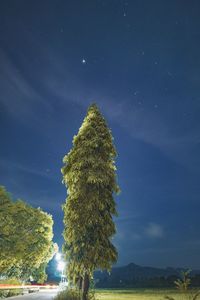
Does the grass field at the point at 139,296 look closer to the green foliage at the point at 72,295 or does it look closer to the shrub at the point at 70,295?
the green foliage at the point at 72,295

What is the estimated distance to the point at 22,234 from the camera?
43.0 m

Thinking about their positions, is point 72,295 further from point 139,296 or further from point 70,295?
point 139,296

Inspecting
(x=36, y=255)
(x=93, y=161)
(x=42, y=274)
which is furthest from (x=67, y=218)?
(x=42, y=274)

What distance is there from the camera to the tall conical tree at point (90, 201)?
25078 mm

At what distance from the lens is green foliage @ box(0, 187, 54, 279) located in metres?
40.9

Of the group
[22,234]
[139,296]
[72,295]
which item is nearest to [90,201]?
[72,295]

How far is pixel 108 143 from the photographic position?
28.1m

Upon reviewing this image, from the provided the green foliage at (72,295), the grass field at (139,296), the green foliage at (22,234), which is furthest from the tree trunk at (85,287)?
the green foliage at (22,234)

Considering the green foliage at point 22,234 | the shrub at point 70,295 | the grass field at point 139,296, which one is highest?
the green foliage at point 22,234

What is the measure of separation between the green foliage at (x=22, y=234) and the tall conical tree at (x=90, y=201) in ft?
50.1

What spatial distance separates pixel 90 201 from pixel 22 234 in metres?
19.8

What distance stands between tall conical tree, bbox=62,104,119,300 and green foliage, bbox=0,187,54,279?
15271mm

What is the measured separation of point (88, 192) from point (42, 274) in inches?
1204

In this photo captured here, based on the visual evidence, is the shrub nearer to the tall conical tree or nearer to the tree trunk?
the tall conical tree
